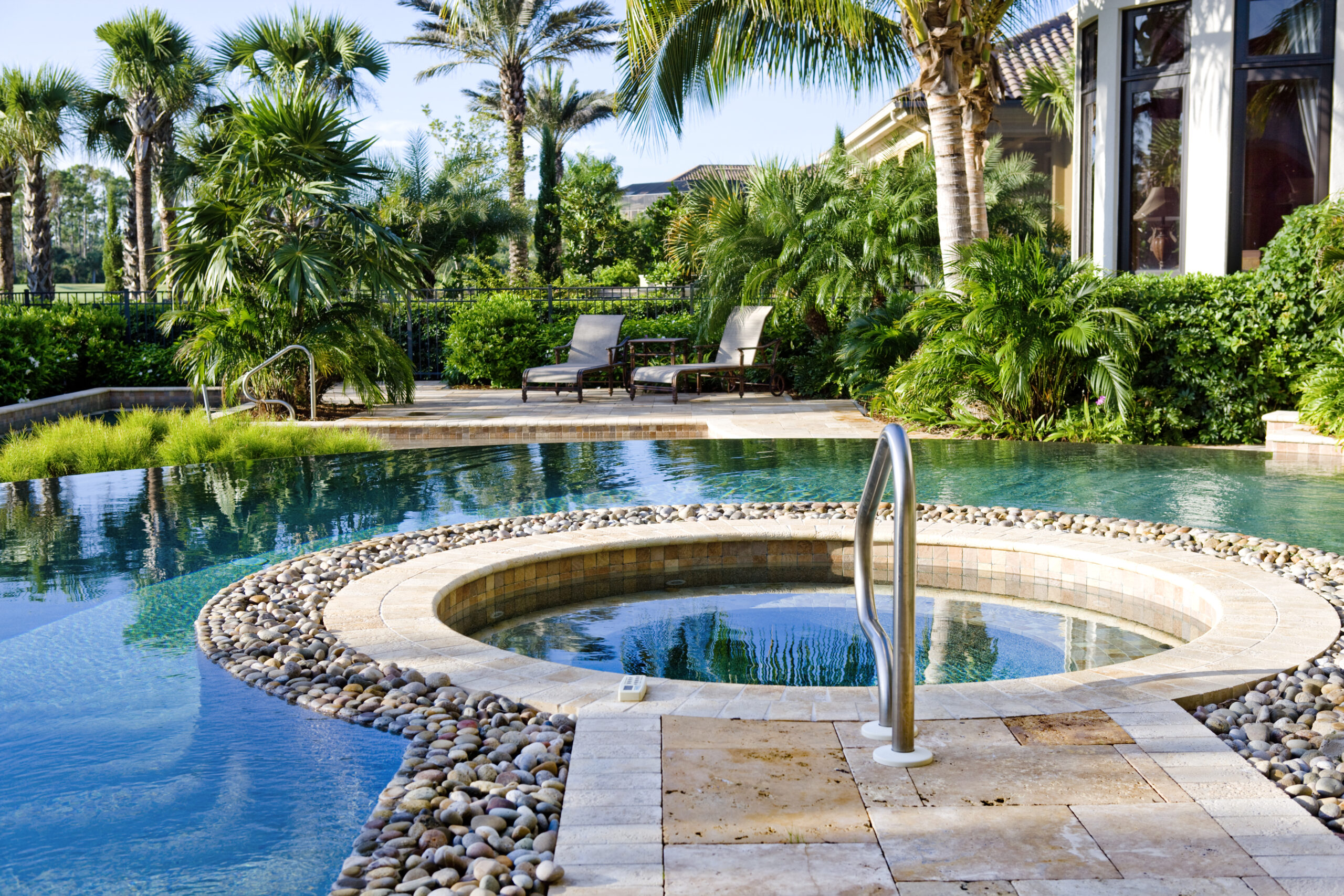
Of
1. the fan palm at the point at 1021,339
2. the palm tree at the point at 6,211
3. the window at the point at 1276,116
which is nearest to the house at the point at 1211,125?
the window at the point at 1276,116

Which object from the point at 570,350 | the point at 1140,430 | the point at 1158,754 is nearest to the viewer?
the point at 1158,754

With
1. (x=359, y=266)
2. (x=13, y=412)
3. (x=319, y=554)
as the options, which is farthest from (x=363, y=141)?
(x=319, y=554)

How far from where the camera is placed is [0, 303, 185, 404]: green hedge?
1288 cm

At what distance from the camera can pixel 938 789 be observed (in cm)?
292

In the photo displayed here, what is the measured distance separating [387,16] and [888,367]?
23792mm

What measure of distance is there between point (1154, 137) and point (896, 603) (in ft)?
32.0

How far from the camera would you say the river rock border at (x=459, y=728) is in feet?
8.62

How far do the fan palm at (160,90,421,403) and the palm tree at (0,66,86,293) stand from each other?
16.1 meters

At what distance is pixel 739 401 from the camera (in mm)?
13406

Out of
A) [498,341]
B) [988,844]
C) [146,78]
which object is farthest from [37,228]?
[988,844]

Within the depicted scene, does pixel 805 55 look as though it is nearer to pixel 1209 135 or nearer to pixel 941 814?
pixel 1209 135

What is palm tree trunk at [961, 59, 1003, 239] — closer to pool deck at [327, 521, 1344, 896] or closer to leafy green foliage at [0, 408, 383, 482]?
leafy green foliage at [0, 408, 383, 482]

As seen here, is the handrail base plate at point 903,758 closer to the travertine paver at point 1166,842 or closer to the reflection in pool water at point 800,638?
the travertine paver at point 1166,842

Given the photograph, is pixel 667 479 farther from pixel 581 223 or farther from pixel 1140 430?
pixel 581 223
